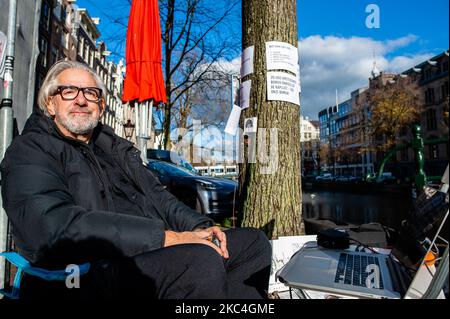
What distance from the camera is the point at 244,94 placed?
9.41 ft

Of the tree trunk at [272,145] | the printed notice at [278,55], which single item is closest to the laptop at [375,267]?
the tree trunk at [272,145]

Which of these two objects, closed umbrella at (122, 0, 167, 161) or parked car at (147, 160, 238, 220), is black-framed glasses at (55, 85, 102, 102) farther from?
parked car at (147, 160, 238, 220)

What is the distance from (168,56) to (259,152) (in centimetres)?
830

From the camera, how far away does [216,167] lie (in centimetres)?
710

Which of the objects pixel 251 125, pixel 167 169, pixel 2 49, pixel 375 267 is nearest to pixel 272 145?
pixel 251 125

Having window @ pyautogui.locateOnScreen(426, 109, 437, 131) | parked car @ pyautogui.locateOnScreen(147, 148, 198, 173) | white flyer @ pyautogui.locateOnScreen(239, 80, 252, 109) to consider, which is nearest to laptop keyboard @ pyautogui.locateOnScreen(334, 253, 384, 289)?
window @ pyautogui.locateOnScreen(426, 109, 437, 131)

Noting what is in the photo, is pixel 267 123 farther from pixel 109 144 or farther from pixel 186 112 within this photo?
pixel 186 112

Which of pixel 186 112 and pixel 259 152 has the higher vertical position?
pixel 186 112

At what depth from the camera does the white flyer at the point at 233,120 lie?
112 inches

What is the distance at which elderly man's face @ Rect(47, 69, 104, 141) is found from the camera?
176 centimetres

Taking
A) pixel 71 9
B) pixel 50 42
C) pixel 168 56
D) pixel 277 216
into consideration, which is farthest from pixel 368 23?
pixel 71 9

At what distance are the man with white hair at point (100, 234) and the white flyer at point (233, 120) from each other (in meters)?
1.25

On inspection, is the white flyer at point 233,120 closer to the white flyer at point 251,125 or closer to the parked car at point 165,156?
the white flyer at point 251,125
